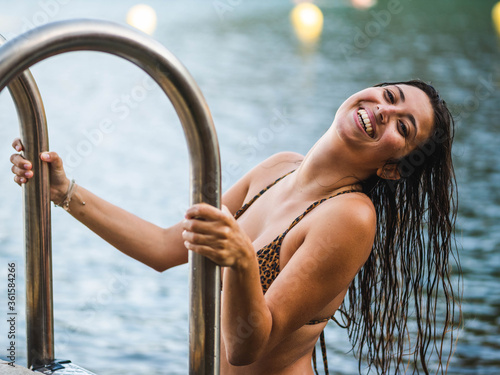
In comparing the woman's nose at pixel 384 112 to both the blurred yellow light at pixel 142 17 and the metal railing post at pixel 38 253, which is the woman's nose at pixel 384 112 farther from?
the blurred yellow light at pixel 142 17

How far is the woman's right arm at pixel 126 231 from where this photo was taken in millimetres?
1552

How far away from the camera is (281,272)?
Result: 135 centimetres

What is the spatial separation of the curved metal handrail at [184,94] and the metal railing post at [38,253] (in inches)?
13.5

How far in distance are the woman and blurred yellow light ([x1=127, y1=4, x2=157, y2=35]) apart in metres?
17.5

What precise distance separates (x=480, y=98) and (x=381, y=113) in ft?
42.4

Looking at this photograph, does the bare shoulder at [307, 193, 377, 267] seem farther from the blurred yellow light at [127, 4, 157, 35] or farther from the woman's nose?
the blurred yellow light at [127, 4, 157, 35]

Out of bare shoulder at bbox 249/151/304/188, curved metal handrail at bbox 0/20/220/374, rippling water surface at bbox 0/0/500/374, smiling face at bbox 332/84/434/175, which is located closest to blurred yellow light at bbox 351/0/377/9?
rippling water surface at bbox 0/0/500/374

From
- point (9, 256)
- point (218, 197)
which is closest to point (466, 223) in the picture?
point (9, 256)

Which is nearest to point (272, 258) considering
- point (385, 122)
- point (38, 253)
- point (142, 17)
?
point (385, 122)

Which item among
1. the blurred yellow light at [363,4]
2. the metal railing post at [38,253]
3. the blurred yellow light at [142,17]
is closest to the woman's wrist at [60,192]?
the metal railing post at [38,253]

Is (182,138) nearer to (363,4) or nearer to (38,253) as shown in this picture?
(38,253)

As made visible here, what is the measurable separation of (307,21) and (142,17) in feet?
24.5

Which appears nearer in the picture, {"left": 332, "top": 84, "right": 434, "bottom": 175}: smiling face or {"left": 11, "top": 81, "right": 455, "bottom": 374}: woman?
{"left": 11, "top": 81, "right": 455, "bottom": 374}: woman

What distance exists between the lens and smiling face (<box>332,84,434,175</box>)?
1.51 metres
